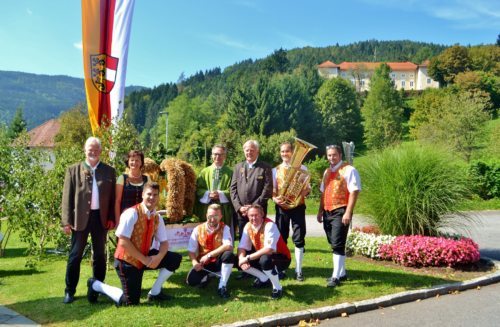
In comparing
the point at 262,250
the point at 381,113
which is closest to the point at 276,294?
the point at 262,250

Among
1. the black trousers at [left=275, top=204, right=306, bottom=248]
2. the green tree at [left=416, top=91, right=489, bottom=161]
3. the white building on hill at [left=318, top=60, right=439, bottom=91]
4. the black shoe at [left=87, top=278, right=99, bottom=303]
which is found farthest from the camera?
the white building on hill at [left=318, top=60, right=439, bottom=91]

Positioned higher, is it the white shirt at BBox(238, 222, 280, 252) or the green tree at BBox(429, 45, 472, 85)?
the green tree at BBox(429, 45, 472, 85)

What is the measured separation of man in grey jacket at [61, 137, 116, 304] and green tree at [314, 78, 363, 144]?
53.0 meters

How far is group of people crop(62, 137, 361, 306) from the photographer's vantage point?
5.45 m

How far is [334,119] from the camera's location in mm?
62531

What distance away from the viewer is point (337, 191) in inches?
258

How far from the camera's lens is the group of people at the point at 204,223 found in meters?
5.45

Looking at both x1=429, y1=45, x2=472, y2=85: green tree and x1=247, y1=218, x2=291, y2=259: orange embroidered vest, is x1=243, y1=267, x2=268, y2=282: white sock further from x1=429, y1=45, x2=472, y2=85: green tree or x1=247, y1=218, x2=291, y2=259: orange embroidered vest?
x1=429, y1=45, x2=472, y2=85: green tree

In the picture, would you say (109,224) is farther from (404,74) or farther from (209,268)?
(404,74)

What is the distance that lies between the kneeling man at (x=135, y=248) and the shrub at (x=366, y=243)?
4191 millimetres

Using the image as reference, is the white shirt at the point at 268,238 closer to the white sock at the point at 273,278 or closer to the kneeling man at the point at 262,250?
the kneeling man at the point at 262,250

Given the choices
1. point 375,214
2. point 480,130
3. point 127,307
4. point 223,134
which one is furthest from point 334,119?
point 127,307

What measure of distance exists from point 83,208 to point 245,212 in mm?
2100

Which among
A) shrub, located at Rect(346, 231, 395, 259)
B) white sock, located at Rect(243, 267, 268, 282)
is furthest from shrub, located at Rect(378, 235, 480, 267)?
white sock, located at Rect(243, 267, 268, 282)
